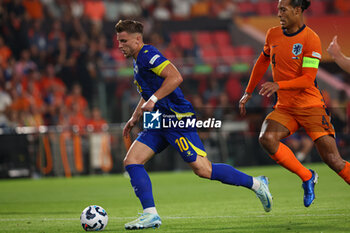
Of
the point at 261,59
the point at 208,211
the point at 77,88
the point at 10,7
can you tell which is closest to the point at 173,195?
the point at 208,211

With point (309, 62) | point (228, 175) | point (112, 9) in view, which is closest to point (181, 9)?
point (112, 9)

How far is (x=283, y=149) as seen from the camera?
7.30 m

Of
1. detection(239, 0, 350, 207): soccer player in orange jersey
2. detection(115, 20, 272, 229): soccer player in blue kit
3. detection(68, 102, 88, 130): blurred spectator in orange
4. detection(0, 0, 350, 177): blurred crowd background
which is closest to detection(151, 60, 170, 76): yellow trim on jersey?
detection(115, 20, 272, 229): soccer player in blue kit

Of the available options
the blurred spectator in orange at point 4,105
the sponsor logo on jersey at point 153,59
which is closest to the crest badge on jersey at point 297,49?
the sponsor logo on jersey at point 153,59

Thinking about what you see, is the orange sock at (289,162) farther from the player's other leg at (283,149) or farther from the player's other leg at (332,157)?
the player's other leg at (332,157)

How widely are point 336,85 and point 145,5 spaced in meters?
7.38

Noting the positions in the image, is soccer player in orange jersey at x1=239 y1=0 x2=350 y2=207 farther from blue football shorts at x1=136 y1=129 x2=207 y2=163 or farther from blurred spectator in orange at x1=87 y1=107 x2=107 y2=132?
blurred spectator in orange at x1=87 y1=107 x2=107 y2=132

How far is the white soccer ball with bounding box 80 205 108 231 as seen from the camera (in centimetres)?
637

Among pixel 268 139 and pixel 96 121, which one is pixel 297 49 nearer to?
pixel 268 139

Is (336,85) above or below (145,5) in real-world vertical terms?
below

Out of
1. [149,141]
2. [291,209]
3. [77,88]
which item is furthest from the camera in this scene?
[77,88]

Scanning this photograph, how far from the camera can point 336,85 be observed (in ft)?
66.9

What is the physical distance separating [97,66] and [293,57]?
11.9 meters

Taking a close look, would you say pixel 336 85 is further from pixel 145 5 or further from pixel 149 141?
pixel 149 141
